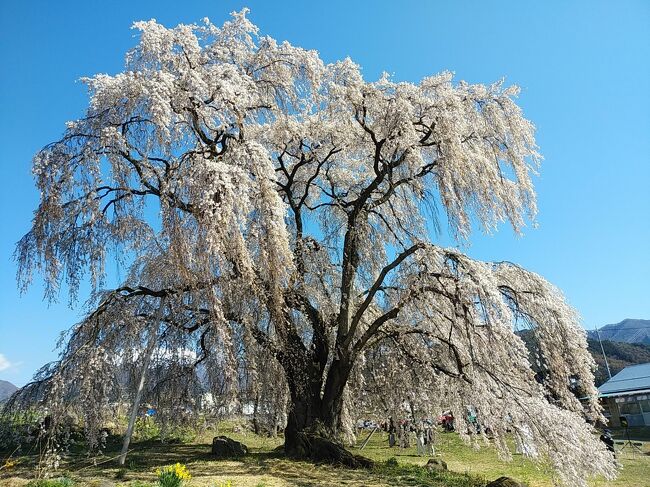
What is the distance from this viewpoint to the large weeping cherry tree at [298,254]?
22.3 ft

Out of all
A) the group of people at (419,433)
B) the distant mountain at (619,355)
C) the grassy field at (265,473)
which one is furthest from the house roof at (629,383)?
the distant mountain at (619,355)

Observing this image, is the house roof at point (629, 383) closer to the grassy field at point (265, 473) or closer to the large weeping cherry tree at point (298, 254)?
the grassy field at point (265, 473)

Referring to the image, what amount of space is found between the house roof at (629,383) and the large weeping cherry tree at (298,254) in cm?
1884

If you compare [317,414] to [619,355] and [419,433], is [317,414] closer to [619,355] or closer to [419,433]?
[419,433]

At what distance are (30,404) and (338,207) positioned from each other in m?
7.31

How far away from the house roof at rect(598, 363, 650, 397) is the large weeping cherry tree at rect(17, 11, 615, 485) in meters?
18.8

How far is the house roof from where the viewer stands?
24.7 metres

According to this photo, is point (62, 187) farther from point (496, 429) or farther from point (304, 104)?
point (496, 429)

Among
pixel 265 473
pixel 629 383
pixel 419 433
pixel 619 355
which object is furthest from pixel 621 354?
pixel 265 473

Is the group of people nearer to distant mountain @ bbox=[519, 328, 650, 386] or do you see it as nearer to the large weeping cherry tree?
the large weeping cherry tree

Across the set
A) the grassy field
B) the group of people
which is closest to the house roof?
the group of people

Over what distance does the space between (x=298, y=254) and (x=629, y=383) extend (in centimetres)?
2610

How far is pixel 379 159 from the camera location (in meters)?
9.46

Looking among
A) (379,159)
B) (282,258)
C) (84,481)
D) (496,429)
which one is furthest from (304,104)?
(84,481)
